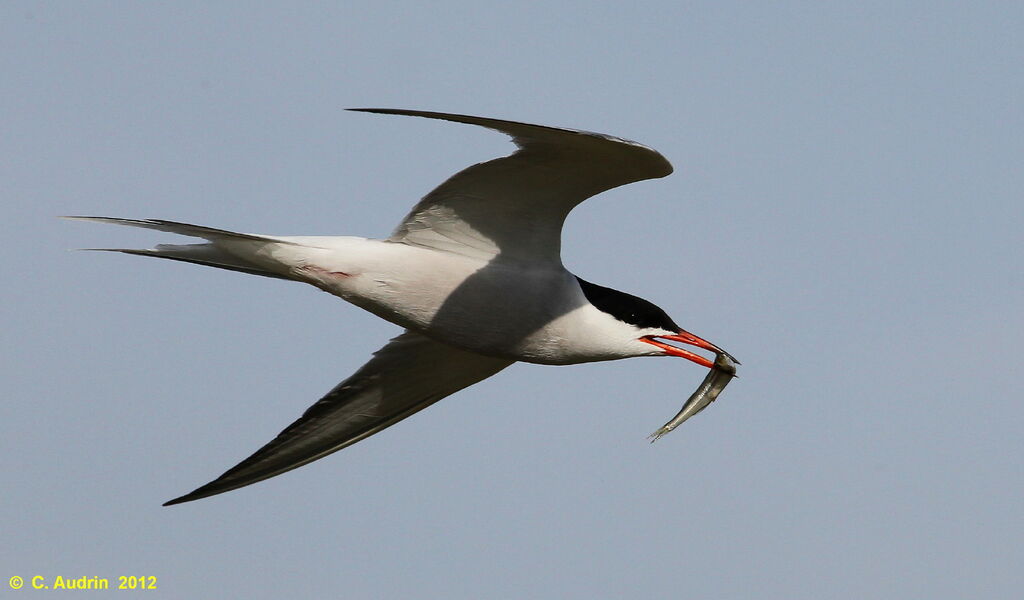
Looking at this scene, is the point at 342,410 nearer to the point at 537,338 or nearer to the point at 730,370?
the point at 537,338

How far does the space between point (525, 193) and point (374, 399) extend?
2433 mm

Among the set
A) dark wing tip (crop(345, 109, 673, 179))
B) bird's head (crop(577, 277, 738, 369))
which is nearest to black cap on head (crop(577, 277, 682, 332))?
bird's head (crop(577, 277, 738, 369))

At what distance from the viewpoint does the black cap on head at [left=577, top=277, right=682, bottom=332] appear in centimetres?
823

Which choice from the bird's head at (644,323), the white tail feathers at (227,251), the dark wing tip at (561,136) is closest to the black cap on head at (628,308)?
the bird's head at (644,323)

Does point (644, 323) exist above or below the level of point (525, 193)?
below

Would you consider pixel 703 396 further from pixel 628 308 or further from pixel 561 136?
pixel 561 136

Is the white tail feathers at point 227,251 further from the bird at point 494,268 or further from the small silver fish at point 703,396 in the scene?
the small silver fish at point 703,396

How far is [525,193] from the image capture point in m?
7.71

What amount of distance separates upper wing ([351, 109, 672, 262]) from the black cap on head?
1.17 feet

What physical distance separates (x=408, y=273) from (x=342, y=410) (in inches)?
72.8

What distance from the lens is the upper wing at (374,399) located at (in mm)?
9219

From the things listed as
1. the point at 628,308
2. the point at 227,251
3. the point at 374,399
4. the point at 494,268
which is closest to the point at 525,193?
the point at 494,268

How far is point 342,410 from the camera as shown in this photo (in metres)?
9.41

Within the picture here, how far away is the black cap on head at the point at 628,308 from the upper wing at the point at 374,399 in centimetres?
115
